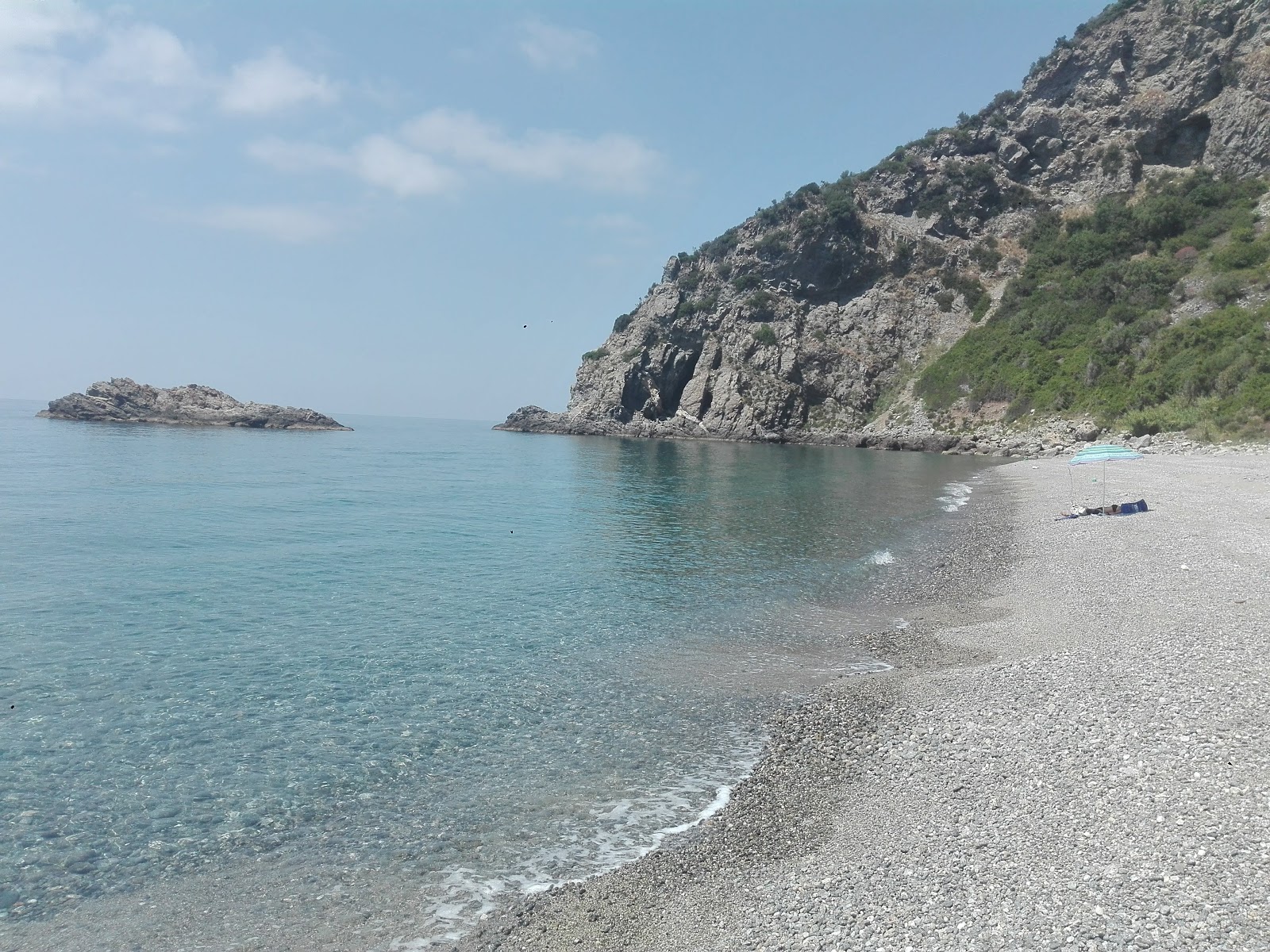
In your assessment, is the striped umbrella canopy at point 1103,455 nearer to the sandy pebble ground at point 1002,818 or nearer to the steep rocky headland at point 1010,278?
the sandy pebble ground at point 1002,818

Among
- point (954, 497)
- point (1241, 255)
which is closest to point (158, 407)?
point (954, 497)

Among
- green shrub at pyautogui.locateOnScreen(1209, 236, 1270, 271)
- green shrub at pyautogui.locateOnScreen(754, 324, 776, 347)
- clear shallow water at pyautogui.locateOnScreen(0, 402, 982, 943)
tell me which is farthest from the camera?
green shrub at pyautogui.locateOnScreen(754, 324, 776, 347)

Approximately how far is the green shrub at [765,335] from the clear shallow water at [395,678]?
3439 inches

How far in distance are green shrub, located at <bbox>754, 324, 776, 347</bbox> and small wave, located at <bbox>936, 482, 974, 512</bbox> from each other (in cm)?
7395

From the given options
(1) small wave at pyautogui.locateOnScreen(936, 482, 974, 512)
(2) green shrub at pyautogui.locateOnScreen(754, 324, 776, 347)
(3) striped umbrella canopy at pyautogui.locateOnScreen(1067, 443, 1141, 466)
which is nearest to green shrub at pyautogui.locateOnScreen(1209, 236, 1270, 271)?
(1) small wave at pyautogui.locateOnScreen(936, 482, 974, 512)

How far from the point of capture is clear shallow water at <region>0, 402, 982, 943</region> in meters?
10.0

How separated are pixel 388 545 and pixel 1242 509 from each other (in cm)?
3316

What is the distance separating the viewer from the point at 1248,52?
98.9 m

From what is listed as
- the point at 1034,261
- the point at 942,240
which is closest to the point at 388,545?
the point at 1034,261

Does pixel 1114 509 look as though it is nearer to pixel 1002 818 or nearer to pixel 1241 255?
pixel 1002 818

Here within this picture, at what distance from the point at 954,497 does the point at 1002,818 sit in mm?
40016

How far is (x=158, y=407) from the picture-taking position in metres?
138

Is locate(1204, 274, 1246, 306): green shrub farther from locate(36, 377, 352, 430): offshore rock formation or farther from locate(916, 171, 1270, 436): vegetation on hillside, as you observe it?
locate(36, 377, 352, 430): offshore rock formation

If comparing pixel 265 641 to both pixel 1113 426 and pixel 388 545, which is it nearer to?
pixel 388 545
